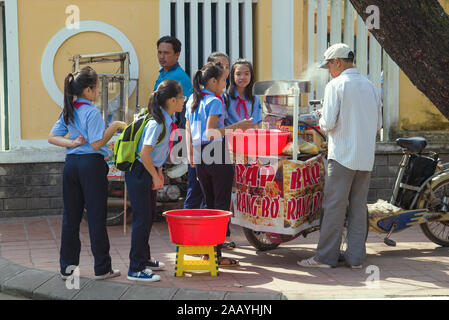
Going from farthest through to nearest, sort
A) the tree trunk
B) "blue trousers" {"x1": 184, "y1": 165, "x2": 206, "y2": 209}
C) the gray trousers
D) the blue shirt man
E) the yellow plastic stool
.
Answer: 1. the blue shirt man
2. "blue trousers" {"x1": 184, "y1": 165, "x2": 206, "y2": 209}
3. the gray trousers
4. the yellow plastic stool
5. the tree trunk

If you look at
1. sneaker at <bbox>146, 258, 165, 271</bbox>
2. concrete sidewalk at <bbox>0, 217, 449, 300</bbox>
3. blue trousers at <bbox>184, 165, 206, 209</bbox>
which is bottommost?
concrete sidewalk at <bbox>0, 217, 449, 300</bbox>

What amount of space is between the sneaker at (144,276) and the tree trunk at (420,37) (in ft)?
8.75

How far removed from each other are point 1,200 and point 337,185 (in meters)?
4.87

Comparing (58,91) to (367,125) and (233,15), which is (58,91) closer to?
(233,15)

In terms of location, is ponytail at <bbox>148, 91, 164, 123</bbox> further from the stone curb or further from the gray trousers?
the gray trousers

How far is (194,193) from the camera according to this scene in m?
6.88

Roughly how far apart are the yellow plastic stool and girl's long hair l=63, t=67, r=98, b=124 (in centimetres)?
150

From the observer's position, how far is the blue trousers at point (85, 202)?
5703 millimetres

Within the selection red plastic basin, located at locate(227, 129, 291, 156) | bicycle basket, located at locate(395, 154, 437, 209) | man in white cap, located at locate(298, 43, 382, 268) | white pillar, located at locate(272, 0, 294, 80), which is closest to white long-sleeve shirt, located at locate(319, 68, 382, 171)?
man in white cap, located at locate(298, 43, 382, 268)

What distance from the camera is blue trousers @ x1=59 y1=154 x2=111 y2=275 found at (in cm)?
570

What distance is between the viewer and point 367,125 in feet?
20.6
